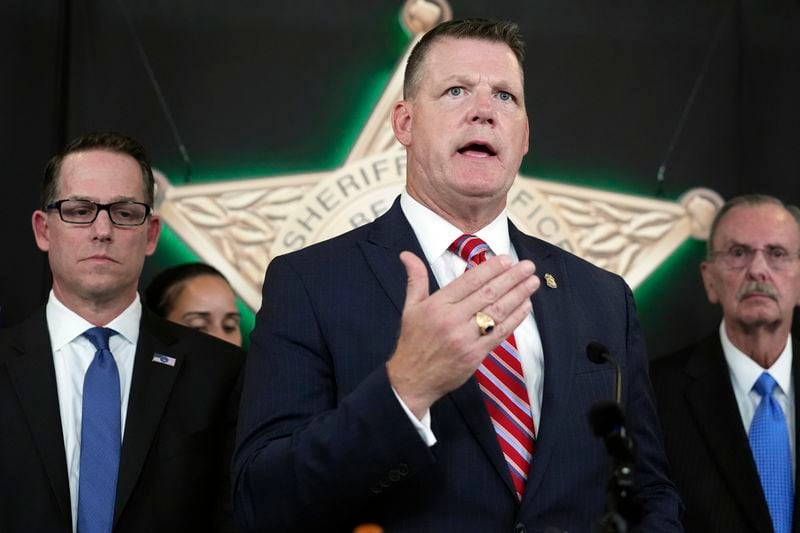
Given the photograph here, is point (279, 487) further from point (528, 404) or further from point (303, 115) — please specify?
point (303, 115)

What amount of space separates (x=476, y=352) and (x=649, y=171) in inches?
105

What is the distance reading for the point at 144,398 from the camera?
3092mm

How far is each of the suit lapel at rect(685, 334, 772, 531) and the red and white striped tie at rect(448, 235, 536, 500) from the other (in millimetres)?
1636

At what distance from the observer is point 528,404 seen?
92.6 inches

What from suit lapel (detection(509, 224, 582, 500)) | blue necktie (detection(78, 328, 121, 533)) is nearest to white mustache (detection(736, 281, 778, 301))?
suit lapel (detection(509, 224, 582, 500))

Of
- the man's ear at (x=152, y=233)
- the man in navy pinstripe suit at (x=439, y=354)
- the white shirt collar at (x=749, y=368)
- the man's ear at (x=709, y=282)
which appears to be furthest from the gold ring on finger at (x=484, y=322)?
the man's ear at (x=709, y=282)

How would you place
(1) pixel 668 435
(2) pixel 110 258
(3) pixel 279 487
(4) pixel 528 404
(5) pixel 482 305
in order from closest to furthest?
(5) pixel 482 305 < (3) pixel 279 487 < (4) pixel 528 404 < (2) pixel 110 258 < (1) pixel 668 435

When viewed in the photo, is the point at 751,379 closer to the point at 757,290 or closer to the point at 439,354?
the point at 757,290

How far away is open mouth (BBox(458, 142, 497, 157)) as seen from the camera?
2523mm

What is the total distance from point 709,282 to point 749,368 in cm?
42

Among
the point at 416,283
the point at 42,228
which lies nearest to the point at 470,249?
the point at 416,283

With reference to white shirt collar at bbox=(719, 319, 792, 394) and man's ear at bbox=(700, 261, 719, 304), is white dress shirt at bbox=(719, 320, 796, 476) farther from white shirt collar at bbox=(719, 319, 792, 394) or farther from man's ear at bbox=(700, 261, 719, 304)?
→ man's ear at bbox=(700, 261, 719, 304)

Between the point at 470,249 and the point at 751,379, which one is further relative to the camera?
the point at 751,379

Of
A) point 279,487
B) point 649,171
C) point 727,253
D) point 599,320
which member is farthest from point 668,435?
point 279,487
